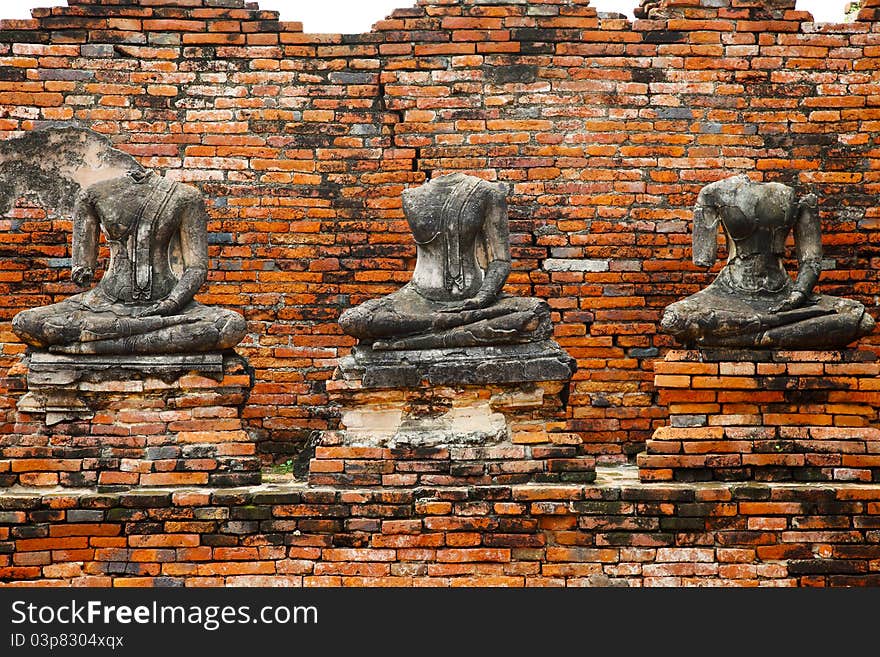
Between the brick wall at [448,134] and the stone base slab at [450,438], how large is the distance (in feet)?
6.20

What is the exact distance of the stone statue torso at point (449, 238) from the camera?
31.9 ft

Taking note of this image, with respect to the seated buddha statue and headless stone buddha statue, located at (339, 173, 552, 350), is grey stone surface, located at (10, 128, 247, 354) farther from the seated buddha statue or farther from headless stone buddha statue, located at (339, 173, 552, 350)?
headless stone buddha statue, located at (339, 173, 552, 350)

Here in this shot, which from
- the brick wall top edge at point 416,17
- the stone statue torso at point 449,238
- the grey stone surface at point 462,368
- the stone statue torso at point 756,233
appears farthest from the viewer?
the brick wall top edge at point 416,17

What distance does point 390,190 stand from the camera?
11.5 m

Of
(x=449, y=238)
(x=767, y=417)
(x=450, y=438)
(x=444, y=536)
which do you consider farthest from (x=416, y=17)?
(x=444, y=536)

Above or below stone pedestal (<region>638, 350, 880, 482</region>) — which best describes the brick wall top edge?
above

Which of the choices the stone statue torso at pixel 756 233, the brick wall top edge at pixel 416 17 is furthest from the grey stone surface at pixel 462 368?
the brick wall top edge at pixel 416 17

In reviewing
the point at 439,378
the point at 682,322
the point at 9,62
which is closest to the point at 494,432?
the point at 439,378

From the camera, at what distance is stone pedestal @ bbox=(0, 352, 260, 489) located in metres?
9.31

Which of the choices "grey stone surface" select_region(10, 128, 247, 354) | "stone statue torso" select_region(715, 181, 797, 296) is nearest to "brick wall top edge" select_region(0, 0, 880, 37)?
"grey stone surface" select_region(10, 128, 247, 354)

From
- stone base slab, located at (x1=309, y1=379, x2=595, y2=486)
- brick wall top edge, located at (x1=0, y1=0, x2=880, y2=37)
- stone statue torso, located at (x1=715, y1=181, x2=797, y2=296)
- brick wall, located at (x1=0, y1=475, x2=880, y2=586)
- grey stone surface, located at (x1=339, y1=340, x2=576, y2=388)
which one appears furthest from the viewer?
brick wall top edge, located at (x1=0, y1=0, x2=880, y2=37)

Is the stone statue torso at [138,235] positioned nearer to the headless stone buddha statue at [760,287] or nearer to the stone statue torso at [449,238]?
the stone statue torso at [449,238]

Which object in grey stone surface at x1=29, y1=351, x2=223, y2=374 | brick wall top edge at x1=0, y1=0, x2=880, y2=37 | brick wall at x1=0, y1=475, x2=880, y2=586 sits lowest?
brick wall at x1=0, y1=475, x2=880, y2=586

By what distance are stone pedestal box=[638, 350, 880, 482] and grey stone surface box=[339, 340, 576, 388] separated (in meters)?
0.76
